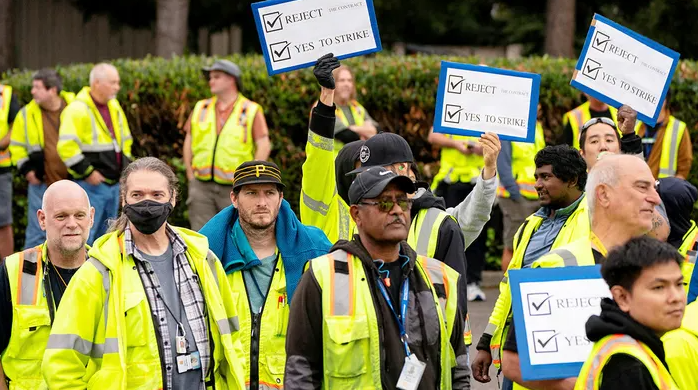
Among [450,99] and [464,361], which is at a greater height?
[450,99]

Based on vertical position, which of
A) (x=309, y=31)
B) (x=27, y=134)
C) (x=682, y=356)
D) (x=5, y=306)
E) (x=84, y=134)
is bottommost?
(x=682, y=356)

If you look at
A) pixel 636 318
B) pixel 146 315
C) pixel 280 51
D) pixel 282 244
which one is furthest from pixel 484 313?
pixel 636 318

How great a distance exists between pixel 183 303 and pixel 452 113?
2.60 m

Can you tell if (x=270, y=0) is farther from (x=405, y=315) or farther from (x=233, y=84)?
(x=233, y=84)

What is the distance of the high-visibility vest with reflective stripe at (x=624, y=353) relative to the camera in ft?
12.3

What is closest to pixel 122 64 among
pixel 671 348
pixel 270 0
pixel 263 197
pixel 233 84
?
pixel 233 84

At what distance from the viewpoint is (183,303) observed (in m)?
5.11

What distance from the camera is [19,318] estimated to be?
552 centimetres

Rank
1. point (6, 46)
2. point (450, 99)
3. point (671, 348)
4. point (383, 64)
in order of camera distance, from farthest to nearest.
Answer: point (6, 46) → point (383, 64) → point (450, 99) → point (671, 348)

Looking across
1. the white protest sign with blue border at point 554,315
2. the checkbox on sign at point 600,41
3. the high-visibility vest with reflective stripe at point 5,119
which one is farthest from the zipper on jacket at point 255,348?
the high-visibility vest with reflective stripe at point 5,119

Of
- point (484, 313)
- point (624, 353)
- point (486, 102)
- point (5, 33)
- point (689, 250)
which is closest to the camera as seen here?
point (624, 353)

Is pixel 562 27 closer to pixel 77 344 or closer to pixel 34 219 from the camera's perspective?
pixel 34 219

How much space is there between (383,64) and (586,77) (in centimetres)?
546

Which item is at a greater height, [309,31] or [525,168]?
[309,31]
